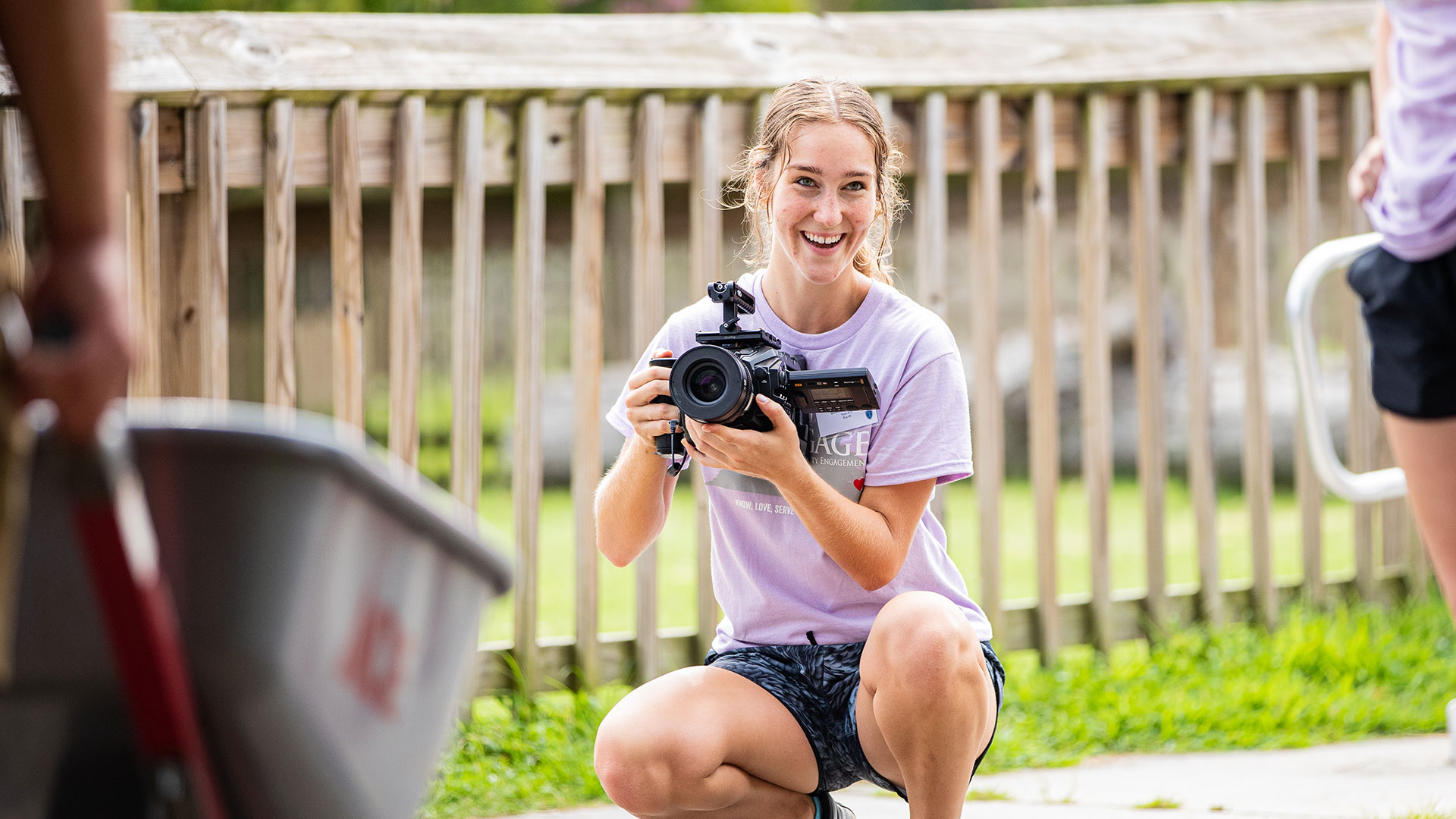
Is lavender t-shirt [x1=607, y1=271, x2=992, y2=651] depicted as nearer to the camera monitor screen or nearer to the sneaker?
the camera monitor screen

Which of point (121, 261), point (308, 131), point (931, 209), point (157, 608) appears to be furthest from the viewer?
point (931, 209)

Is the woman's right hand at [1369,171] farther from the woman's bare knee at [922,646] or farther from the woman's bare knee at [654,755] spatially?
the woman's bare knee at [654,755]

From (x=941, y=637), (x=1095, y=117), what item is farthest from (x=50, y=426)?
(x=1095, y=117)

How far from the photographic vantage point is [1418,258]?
1561 millimetres

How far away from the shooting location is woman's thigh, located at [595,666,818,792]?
2.01m

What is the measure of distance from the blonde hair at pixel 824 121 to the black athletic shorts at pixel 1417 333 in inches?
34.2

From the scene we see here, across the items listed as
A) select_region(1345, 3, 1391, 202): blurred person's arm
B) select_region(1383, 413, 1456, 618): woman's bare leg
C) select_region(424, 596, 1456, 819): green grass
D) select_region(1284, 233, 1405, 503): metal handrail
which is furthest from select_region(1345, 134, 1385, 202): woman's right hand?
select_region(424, 596, 1456, 819): green grass

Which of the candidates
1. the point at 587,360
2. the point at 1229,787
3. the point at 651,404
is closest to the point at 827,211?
the point at 651,404

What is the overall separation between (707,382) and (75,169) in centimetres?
107

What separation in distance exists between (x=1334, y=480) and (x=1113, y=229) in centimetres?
749

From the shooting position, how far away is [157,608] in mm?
1000

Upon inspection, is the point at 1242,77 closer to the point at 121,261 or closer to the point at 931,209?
the point at 931,209

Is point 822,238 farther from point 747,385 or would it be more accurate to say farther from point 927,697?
point 927,697

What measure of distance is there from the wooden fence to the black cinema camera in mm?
1009
